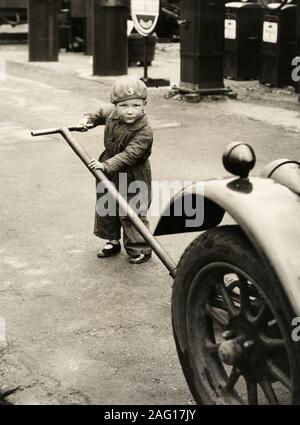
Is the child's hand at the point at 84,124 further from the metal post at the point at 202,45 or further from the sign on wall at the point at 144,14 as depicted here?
the sign on wall at the point at 144,14

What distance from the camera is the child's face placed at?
532cm

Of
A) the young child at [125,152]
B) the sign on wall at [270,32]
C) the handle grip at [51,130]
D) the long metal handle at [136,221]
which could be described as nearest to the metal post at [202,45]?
the sign on wall at [270,32]

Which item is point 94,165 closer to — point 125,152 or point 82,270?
point 125,152

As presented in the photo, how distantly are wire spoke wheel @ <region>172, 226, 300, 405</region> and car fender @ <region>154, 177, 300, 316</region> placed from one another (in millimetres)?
50

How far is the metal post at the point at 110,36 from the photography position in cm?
1419

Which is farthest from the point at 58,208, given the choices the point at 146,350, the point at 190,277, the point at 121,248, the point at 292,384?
the point at 292,384

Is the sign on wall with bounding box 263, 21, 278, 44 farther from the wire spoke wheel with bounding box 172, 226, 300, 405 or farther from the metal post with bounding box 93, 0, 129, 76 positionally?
the wire spoke wheel with bounding box 172, 226, 300, 405

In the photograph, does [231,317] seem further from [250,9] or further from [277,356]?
[250,9]

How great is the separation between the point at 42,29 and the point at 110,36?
2.43m

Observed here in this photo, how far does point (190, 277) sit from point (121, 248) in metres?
2.53

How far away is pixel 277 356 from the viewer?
10.4 ft

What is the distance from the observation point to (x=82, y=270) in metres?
5.48

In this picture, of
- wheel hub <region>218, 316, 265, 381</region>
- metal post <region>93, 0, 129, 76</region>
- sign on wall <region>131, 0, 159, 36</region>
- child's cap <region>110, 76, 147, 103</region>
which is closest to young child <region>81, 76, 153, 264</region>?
child's cap <region>110, 76, 147, 103</region>

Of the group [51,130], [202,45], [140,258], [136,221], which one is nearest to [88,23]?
[202,45]
